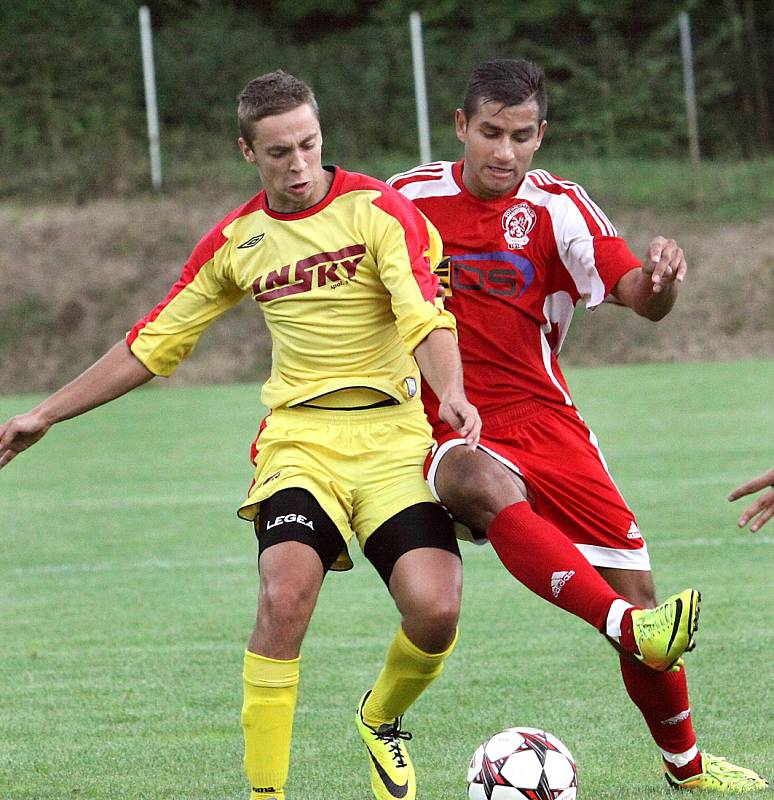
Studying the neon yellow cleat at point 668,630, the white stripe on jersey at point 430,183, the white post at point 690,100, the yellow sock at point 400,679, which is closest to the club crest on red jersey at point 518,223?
the white stripe on jersey at point 430,183

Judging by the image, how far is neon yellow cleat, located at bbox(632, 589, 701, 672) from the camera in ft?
12.4

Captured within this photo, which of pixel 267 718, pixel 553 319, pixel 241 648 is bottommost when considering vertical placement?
pixel 241 648

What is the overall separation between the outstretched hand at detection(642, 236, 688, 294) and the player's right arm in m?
1.63

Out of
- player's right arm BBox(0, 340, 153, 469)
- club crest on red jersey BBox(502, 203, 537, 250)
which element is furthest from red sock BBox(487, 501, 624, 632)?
player's right arm BBox(0, 340, 153, 469)

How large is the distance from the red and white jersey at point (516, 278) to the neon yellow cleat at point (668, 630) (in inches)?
45.2

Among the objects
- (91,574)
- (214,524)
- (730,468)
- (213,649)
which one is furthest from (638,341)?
(213,649)

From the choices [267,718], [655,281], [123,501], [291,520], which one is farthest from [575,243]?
[123,501]

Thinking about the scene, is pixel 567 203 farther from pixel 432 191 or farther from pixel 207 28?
pixel 207 28

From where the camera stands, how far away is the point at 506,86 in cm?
473

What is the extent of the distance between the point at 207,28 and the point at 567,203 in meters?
25.2

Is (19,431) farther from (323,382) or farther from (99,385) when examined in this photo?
(323,382)

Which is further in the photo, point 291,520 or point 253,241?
point 253,241

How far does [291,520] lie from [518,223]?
4.32 feet

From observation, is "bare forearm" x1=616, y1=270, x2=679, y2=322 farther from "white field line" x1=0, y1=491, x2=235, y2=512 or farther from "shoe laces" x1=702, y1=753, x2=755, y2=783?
"white field line" x1=0, y1=491, x2=235, y2=512
